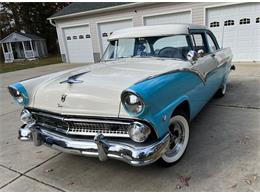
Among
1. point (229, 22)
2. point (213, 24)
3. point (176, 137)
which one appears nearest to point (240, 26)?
point (229, 22)

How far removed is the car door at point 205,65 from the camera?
3.66m

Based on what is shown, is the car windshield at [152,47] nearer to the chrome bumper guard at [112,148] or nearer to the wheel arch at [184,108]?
the wheel arch at [184,108]

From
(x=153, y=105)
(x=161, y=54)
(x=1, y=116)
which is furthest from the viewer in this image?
(x=1, y=116)

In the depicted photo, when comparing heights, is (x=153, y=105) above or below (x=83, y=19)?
below

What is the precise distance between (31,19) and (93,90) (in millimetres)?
34163

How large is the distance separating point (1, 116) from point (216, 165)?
4828 millimetres

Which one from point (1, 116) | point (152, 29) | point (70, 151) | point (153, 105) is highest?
point (152, 29)

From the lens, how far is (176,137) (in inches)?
122

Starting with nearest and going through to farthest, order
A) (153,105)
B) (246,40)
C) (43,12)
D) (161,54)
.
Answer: (153,105), (161,54), (246,40), (43,12)

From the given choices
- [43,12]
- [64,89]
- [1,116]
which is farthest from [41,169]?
[43,12]

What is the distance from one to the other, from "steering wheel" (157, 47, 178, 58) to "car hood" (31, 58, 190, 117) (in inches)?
15.9

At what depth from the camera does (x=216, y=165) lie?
2.91 metres

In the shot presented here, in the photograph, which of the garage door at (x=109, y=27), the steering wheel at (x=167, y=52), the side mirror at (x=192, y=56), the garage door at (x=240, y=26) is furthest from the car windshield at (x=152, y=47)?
the garage door at (x=109, y=27)

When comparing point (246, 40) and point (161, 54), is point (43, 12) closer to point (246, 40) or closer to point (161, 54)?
point (246, 40)
